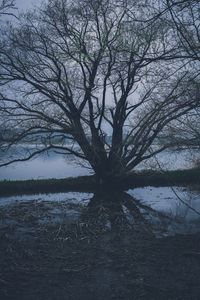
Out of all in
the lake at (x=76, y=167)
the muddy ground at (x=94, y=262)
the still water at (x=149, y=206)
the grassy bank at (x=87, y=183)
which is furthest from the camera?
the lake at (x=76, y=167)

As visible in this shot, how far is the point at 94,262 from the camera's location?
5879 mm

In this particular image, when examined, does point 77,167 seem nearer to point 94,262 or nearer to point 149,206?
point 149,206

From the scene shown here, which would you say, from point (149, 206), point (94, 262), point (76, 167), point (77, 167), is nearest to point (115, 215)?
point (149, 206)

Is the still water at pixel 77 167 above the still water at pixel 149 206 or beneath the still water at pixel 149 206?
above

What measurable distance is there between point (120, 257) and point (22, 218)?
12.8 feet

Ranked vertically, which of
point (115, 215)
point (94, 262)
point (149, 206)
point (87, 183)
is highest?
point (87, 183)

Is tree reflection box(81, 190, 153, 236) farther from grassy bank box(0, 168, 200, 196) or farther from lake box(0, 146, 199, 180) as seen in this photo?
lake box(0, 146, 199, 180)

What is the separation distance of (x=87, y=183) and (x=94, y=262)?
367 inches

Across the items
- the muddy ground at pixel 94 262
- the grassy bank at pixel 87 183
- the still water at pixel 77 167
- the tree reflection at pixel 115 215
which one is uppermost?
the still water at pixel 77 167

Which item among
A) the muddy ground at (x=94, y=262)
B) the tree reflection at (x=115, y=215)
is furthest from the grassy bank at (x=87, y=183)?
the muddy ground at (x=94, y=262)

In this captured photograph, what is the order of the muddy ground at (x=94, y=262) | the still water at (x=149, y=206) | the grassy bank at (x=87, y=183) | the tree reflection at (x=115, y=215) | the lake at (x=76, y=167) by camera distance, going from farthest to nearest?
the lake at (x=76, y=167) < the grassy bank at (x=87, y=183) < the still water at (x=149, y=206) < the tree reflection at (x=115, y=215) < the muddy ground at (x=94, y=262)

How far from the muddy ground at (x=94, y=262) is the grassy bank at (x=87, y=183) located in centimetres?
555

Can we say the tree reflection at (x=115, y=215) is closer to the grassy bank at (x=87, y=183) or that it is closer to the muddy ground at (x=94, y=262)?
the muddy ground at (x=94, y=262)

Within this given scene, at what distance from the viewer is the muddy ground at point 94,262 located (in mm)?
4754
